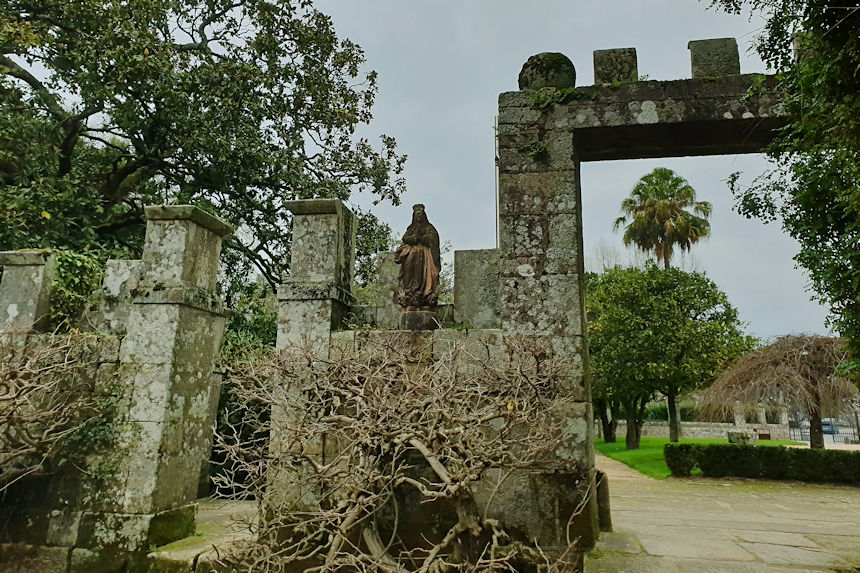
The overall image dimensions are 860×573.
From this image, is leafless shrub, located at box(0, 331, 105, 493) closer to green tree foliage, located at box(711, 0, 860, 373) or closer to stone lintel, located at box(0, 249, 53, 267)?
stone lintel, located at box(0, 249, 53, 267)

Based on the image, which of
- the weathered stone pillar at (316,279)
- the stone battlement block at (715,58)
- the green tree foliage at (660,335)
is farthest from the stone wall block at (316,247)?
the green tree foliage at (660,335)

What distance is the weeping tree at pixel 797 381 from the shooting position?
45.1 ft

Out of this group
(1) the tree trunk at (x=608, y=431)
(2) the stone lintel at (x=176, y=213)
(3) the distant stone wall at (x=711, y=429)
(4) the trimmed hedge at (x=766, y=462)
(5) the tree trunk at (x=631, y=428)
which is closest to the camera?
(2) the stone lintel at (x=176, y=213)

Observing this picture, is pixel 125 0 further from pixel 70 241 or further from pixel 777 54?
pixel 777 54

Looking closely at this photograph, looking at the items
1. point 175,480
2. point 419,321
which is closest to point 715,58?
point 419,321

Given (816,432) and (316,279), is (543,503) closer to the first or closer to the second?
(316,279)

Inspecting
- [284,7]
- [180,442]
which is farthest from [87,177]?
[180,442]

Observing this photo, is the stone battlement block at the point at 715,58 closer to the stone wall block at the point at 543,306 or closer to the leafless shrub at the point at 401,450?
the stone wall block at the point at 543,306

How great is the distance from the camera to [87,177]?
9.50 meters

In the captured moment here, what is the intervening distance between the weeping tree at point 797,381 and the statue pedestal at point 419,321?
41.6 ft

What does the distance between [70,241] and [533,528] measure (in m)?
8.01

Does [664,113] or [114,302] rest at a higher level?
[664,113]

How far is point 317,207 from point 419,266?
3.55ft

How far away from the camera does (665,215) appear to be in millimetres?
25297
